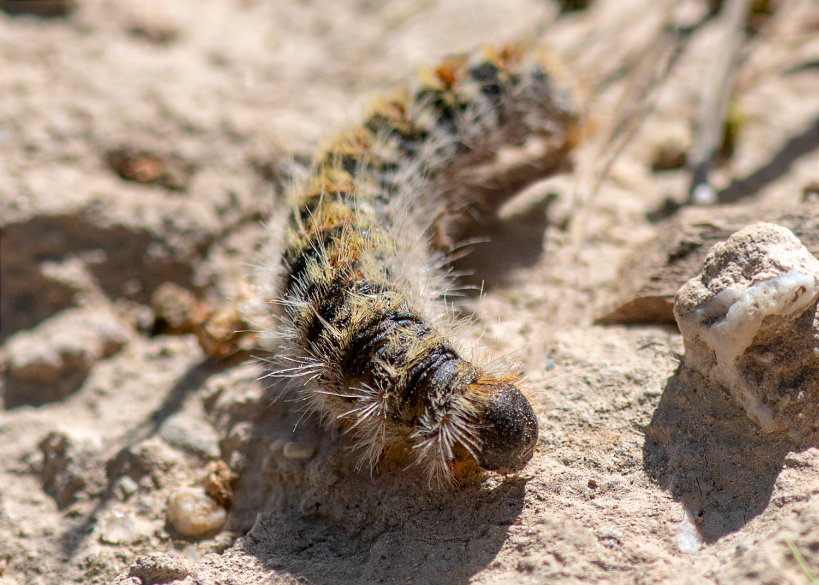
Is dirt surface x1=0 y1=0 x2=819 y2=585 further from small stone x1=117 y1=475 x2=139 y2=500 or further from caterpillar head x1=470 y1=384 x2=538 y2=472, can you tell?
caterpillar head x1=470 y1=384 x2=538 y2=472

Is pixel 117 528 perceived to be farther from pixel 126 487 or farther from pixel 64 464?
pixel 64 464

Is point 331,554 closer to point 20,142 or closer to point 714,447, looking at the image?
point 714,447

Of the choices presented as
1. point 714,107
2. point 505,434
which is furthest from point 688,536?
point 714,107

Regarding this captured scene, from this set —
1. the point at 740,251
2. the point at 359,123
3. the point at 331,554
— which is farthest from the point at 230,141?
the point at 740,251

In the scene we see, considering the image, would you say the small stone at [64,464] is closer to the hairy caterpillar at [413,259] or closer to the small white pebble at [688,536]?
the hairy caterpillar at [413,259]

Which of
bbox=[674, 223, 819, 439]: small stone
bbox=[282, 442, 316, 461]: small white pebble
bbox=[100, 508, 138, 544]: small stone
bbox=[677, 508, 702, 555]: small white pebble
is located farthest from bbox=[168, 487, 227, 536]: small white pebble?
bbox=[674, 223, 819, 439]: small stone

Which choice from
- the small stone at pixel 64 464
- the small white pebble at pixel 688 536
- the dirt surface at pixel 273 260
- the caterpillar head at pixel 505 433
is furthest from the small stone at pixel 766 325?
the small stone at pixel 64 464
